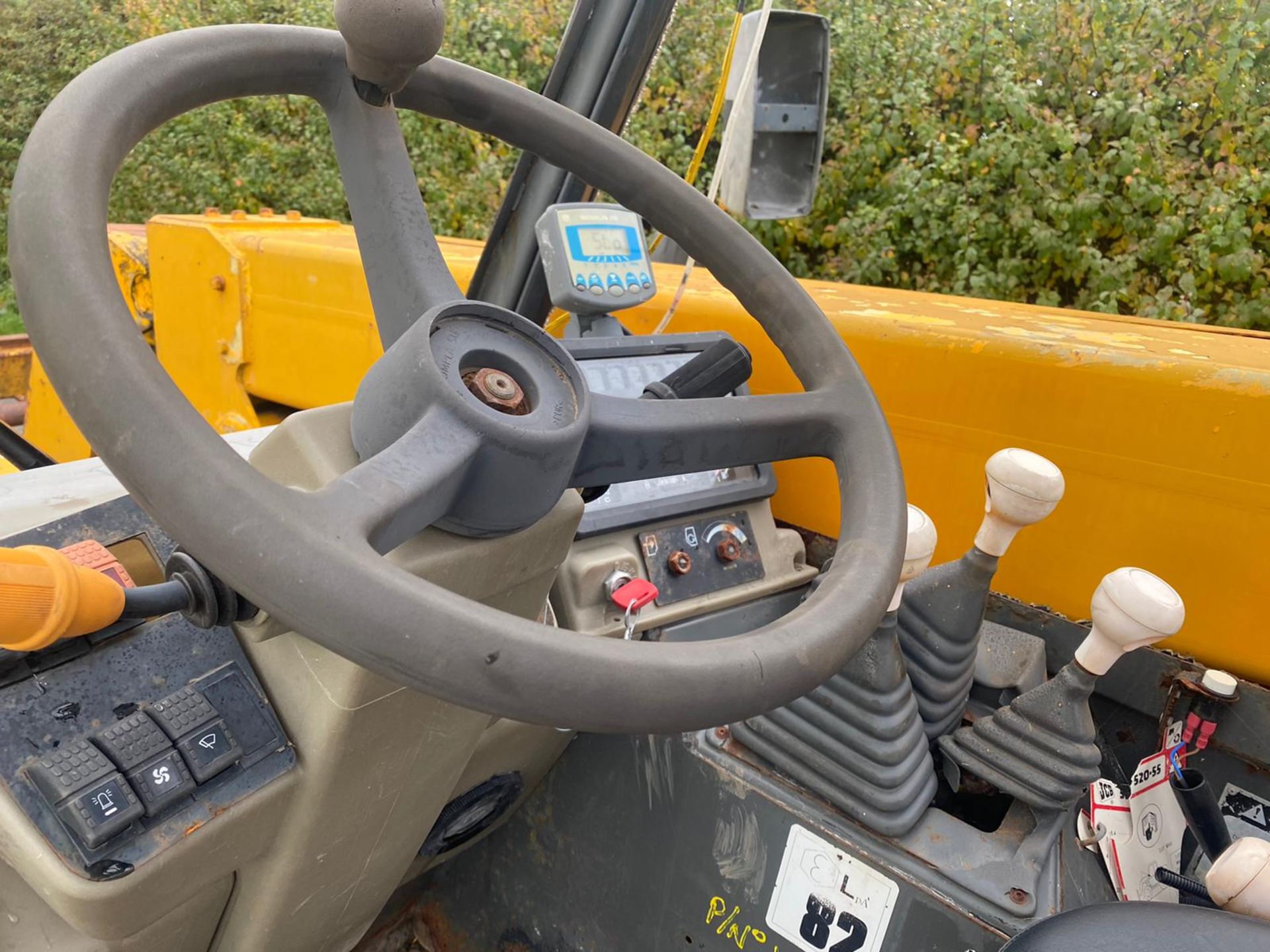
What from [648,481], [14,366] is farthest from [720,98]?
[14,366]

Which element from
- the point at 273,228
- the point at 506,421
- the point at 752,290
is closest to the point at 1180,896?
the point at 752,290

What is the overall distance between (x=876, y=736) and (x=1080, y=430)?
1.68 ft

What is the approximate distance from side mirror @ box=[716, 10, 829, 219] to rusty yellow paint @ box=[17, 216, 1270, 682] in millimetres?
225

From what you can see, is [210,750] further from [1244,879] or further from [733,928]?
[1244,879]

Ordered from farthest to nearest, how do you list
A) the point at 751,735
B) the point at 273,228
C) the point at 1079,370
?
the point at 273,228 < the point at 1079,370 < the point at 751,735

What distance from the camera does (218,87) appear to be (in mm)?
825

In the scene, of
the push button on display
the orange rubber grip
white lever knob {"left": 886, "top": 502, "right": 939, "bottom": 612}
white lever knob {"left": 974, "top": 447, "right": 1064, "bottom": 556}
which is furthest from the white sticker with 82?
the orange rubber grip

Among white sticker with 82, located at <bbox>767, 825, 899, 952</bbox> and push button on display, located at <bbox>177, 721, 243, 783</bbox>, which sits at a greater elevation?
push button on display, located at <bbox>177, 721, 243, 783</bbox>

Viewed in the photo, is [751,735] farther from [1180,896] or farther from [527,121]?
[527,121]

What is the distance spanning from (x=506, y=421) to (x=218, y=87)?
0.38 metres

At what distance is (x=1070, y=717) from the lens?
1081 millimetres

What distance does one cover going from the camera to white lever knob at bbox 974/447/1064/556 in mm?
1091

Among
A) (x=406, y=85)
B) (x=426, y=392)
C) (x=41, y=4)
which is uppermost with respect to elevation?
(x=406, y=85)

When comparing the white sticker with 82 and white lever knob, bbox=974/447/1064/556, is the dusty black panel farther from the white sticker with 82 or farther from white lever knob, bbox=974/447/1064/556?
white lever knob, bbox=974/447/1064/556
